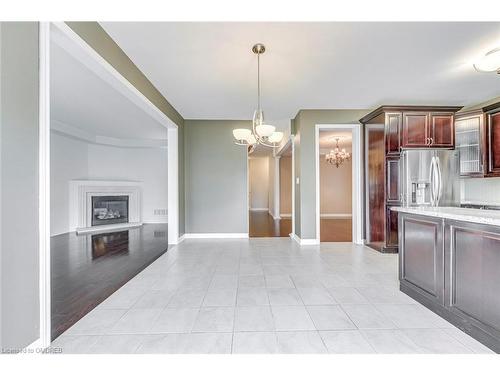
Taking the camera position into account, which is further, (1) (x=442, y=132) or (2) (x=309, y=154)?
(2) (x=309, y=154)

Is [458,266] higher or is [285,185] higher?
[285,185]

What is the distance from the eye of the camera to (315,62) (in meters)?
3.13

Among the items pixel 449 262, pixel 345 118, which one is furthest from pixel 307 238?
pixel 449 262

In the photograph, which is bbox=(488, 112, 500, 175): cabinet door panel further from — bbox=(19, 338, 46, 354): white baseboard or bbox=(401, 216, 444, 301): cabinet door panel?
bbox=(19, 338, 46, 354): white baseboard

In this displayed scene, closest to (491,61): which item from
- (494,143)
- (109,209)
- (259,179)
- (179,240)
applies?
(494,143)

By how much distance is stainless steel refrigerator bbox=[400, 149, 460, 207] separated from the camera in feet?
13.1

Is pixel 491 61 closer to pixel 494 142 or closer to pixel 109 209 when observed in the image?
pixel 494 142

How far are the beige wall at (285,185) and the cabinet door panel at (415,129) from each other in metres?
5.90

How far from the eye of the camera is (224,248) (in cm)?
464

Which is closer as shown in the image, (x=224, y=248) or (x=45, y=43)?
(x=45, y=43)

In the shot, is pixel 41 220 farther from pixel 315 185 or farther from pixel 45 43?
pixel 315 185

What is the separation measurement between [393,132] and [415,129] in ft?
1.15

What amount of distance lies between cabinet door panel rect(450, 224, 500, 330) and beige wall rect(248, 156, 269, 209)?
10096 mm
